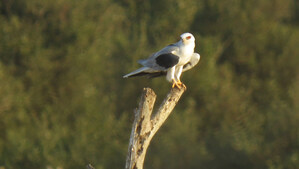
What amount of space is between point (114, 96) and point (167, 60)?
14.9 meters

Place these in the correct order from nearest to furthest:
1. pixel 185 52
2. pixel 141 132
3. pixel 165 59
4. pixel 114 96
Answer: pixel 141 132, pixel 165 59, pixel 185 52, pixel 114 96

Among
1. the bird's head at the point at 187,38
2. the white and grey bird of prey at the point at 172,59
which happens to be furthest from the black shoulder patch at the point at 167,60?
the bird's head at the point at 187,38

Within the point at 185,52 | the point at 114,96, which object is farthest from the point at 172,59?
the point at 114,96

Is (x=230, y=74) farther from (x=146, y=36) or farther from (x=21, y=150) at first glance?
(x=21, y=150)

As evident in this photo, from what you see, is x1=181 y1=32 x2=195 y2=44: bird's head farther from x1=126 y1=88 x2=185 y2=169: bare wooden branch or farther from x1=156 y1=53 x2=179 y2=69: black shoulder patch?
x1=126 y1=88 x2=185 y2=169: bare wooden branch

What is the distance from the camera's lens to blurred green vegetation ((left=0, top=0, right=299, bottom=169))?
20.2m

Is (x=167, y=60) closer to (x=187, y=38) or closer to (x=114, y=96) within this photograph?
(x=187, y=38)

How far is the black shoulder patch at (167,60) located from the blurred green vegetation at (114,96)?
35.5 ft

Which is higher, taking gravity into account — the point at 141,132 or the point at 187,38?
the point at 187,38

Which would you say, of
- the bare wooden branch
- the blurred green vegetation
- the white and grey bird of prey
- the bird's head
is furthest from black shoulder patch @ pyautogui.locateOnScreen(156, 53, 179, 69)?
the blurred green vegetation

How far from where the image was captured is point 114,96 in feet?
77.6

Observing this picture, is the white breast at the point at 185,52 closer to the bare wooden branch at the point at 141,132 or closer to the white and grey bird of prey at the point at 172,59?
the white and grey bird of prey at the point at 172,59

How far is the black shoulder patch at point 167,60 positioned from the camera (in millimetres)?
8766

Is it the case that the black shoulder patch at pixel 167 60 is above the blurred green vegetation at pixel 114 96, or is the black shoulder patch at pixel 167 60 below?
below
